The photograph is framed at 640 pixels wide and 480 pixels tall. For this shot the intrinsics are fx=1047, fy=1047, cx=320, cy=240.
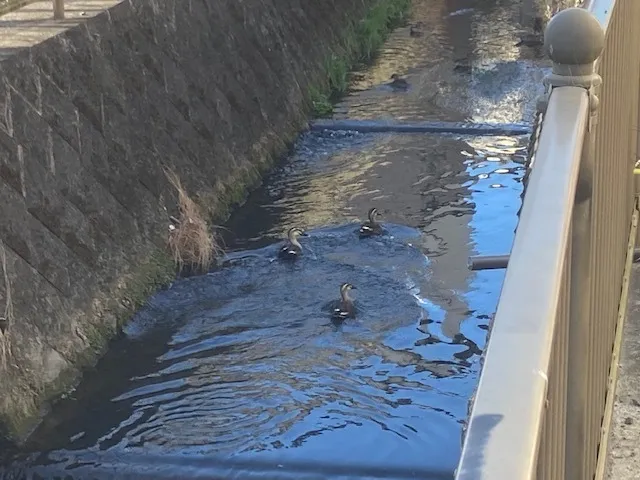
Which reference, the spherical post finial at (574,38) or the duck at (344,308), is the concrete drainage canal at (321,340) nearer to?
the duck at (344,308)

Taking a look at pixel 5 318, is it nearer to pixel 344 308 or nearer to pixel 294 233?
pixel 344 308

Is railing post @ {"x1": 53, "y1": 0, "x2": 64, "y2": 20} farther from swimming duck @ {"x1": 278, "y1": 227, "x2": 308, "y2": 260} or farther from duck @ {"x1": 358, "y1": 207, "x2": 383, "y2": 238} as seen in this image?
duck @ {"x1": 358, "y1": 207, "x2": 383, "y2": 238}

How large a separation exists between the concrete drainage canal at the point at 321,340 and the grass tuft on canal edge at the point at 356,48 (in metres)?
1.22

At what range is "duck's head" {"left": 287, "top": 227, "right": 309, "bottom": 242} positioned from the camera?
8312mm

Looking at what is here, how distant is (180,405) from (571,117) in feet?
14.2

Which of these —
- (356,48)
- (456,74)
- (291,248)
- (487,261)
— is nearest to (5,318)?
(291,248)

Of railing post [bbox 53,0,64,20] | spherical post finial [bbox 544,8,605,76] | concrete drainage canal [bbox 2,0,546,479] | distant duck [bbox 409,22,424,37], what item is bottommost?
concrete drainage canal [bbox 2,0,546,479]

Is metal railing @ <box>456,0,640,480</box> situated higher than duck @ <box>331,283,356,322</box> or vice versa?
metal railing @ <box>456,0,640,480</box>

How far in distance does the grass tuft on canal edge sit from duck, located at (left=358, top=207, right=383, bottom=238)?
370 centimetres

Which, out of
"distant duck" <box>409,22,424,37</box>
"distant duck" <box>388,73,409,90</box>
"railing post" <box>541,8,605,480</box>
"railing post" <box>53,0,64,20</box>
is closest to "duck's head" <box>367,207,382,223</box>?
"railing post" <box>53,0,64,20</box>

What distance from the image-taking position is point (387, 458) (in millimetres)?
5582

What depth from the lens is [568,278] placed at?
225 centimetres

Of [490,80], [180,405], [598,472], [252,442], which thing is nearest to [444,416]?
[252,442]

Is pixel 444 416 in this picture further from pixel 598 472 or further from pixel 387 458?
pixel 598 472
